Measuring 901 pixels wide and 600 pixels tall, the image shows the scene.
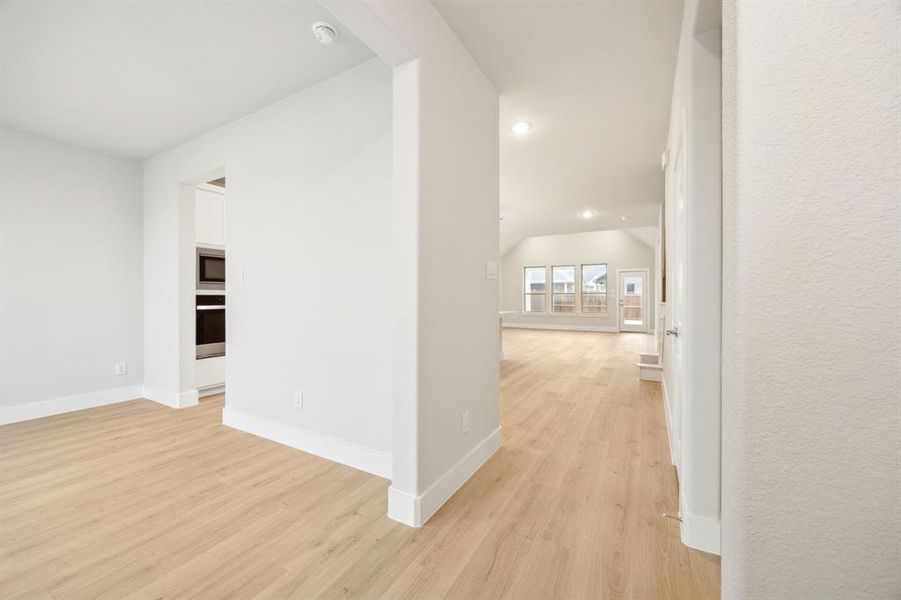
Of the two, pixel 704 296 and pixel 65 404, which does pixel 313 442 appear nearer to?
pixel 704 296

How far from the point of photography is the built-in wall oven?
3723 mm

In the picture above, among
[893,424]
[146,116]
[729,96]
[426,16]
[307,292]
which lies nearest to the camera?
[893,424]

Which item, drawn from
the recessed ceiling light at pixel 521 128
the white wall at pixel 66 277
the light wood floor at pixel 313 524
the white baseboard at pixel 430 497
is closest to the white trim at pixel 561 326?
the light wood floor at pixel 313 524

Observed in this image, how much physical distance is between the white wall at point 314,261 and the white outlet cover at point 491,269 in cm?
68

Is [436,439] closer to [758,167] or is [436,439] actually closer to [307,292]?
[307,292]

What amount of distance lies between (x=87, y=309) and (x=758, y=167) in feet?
16.8

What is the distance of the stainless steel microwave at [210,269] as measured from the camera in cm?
373

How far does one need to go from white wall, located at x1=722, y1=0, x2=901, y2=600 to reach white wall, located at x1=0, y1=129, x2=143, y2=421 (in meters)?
5.02

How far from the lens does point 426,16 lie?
1.77m

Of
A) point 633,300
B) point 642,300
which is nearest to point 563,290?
point 633,300

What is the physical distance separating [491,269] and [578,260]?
955 centimetres

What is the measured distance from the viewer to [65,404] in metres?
3.39

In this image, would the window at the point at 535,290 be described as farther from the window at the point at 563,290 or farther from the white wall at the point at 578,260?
the window at the point at 563,290

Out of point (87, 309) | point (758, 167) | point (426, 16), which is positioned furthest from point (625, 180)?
point (87, 309)
